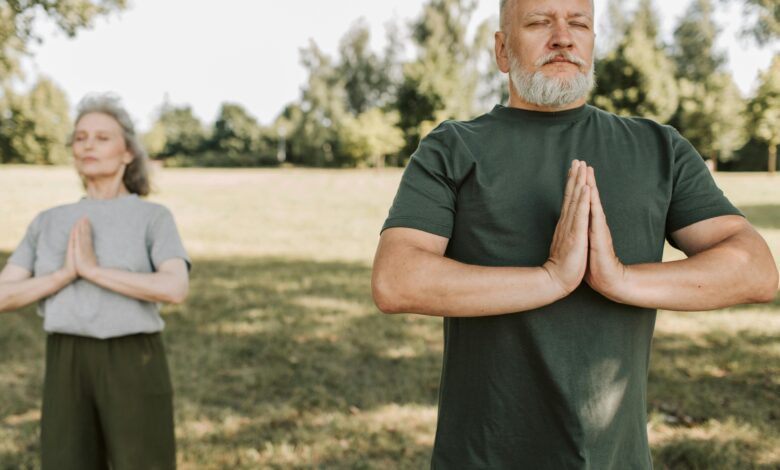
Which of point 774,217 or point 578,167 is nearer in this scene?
point 578,167

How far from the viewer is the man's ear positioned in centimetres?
186

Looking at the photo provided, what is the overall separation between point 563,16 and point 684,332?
238 inches

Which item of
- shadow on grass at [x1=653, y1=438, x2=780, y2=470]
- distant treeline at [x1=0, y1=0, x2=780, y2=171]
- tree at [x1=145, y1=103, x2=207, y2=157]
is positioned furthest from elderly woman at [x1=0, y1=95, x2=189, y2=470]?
tree at [x1=145, y1=103, x2=207, y2=157]

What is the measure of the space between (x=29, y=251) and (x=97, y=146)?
568 millimetres

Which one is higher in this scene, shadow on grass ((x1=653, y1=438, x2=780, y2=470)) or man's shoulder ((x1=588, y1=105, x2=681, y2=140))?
man's shoulder ((x1=588, y1=105, x2=681, y2=140))

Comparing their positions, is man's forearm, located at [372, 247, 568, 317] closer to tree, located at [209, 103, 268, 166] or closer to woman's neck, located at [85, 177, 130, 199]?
woman's neck, located at [85, 177, 130, 199]

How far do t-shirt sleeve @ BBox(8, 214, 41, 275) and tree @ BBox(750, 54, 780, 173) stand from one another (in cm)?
3679

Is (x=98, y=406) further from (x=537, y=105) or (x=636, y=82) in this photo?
(x=636, y=82)

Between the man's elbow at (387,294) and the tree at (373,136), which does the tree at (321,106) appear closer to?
the tree at (373,136)

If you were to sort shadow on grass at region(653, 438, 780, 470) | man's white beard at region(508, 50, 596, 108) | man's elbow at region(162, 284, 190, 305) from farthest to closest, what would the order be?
shadow on grass at region(653, 438, 780, 470), man's elbow at region(162, 284, 190, 305), man's white beard at region(508, 50, 596, 108)

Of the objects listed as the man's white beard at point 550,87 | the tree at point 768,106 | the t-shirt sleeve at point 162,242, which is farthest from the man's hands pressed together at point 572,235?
the tree at point 768,106

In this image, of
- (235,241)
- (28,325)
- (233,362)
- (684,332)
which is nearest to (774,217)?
(684,332)

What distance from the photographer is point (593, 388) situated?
1.64 meters

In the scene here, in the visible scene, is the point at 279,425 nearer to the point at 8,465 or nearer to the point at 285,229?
the point at 8,465
